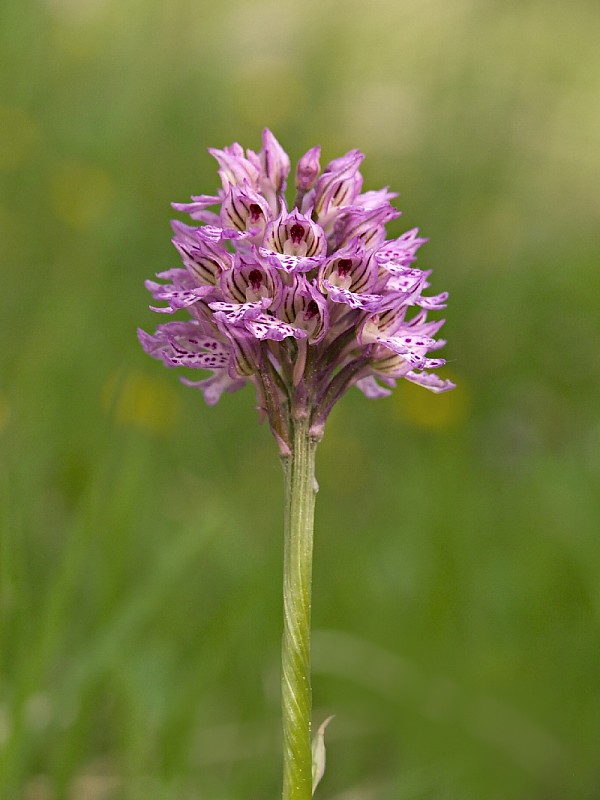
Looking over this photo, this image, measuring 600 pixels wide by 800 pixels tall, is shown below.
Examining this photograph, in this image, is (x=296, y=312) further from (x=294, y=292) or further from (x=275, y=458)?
(x=275, y=458)

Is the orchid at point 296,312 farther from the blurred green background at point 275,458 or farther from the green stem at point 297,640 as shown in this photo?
the blurred green background at point 275,458

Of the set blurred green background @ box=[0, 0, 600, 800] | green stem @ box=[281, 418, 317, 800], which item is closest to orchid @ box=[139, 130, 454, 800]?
green stem @ box=[281, 418, 317, 800]

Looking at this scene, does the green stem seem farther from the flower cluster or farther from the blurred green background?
the blurred green background

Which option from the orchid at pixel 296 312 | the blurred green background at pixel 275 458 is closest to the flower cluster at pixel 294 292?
the orchid at pixel 296 312

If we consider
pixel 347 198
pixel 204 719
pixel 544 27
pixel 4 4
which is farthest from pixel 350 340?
pixel 544 27

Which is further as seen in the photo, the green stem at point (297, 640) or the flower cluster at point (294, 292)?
the flower cluster at point (294, 292)

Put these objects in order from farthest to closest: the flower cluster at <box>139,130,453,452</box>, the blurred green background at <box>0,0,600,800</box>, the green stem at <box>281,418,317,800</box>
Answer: the blurred green background at <box>0,0,600,800</box>, the flower cluster at <box>139,130,453,452</box>, the green stem at <box>281,418,317,800</box>

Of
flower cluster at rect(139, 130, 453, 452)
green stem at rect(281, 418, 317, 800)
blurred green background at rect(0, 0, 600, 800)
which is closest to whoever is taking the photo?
green stem at rect(281, 418, 317, 800)
